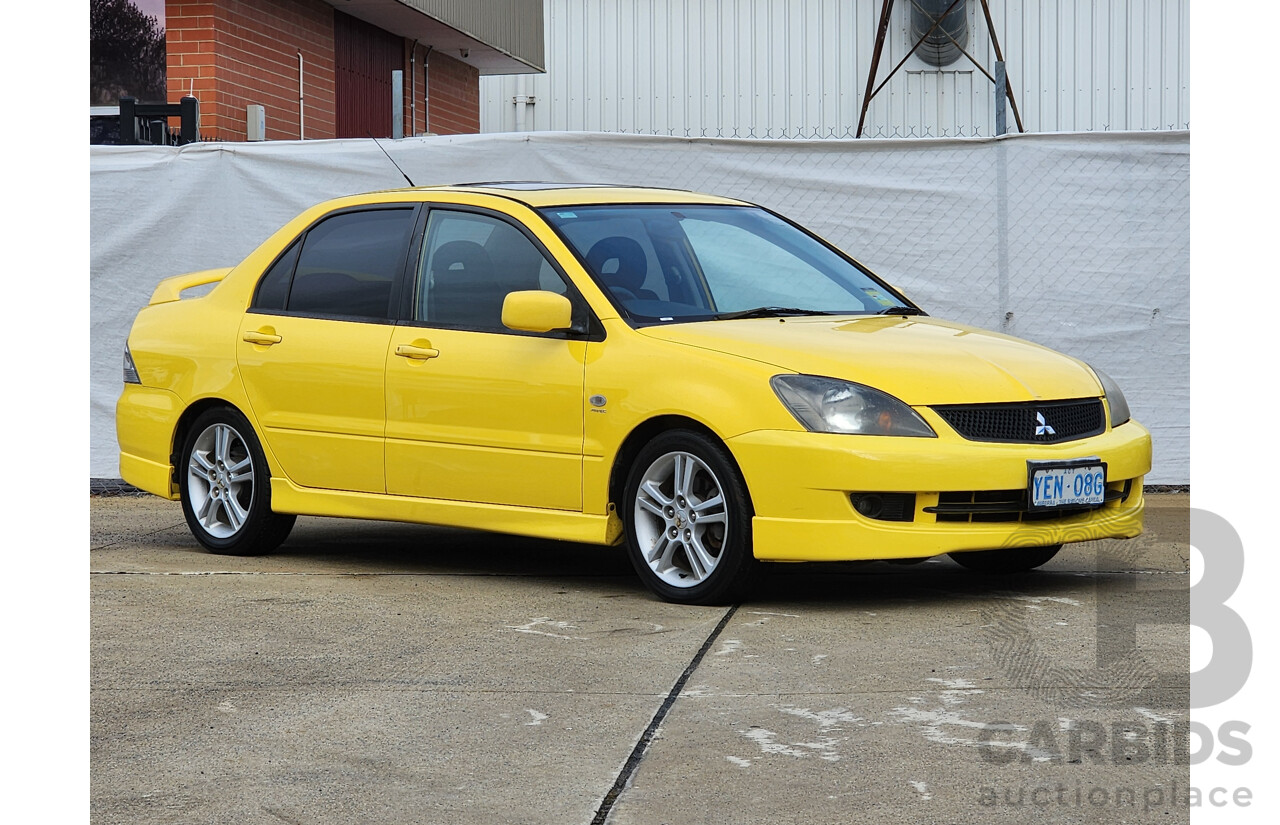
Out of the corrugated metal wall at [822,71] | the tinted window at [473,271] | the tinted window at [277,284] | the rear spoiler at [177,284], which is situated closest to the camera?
the tinted window at [473,271]

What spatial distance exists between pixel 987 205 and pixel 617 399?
4.21 meters

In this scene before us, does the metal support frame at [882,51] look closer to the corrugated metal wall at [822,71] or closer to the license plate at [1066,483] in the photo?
the corrugated metal wall at [822,71]

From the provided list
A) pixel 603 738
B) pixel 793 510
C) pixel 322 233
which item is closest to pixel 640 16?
pixel 322 233

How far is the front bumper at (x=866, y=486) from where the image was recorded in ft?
20.2

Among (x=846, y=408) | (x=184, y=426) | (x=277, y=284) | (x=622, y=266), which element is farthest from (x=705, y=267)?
(x=184, y=426)

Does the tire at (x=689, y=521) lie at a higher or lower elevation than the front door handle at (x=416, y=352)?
lower

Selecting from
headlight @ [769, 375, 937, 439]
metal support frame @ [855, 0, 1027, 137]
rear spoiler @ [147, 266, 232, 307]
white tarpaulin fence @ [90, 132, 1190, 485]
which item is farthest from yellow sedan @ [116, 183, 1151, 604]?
metal support frame @ [855, 0, 1027, 137]

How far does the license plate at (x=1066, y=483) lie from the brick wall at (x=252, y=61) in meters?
9.22

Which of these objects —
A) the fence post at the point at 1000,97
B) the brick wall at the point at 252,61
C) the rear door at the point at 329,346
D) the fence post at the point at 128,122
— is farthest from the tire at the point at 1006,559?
the brick wall at the point at 252,61

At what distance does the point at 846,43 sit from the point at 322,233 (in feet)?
65.6

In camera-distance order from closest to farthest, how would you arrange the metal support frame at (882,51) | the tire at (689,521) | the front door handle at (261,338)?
1. the tire at (689,521)
2. the front door handle at (261,338)
3. the metal support frame at (882,51)

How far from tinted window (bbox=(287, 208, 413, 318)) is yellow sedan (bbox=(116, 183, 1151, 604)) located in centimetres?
1

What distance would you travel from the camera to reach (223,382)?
803cm

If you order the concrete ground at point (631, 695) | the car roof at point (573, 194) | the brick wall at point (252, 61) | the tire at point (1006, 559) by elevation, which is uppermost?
the brick wall at point (252, 61)
